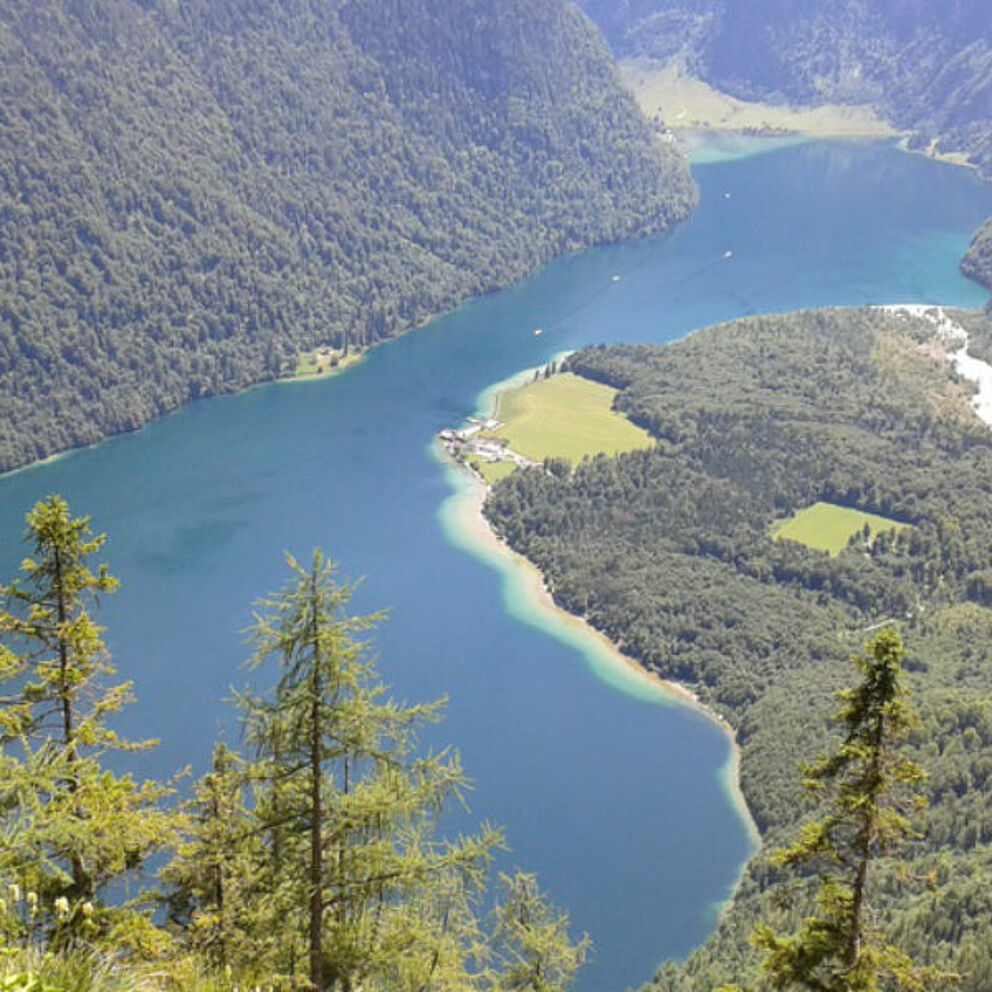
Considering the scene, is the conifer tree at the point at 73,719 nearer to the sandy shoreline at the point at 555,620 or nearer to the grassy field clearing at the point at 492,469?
the sandy shoreline at the point at 555,620

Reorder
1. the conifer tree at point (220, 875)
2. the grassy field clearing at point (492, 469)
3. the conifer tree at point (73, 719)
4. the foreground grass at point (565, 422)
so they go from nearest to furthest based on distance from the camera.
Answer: the conifer tree at point (73, 719) → the conifer tree at point (220, 875) → the grassy field clearing at point (492, 469) → the foreground grass at point (565, 422)

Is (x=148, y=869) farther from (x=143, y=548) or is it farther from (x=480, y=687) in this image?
(x=143, y=548)

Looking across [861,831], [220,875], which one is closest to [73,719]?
[220,875]

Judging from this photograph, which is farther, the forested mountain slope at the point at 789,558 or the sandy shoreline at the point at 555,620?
the sandy shoreline at the point at 555,620

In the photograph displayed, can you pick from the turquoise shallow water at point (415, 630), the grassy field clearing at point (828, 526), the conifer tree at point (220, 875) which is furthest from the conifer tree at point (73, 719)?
the grassy field clearing at point (828, 526)

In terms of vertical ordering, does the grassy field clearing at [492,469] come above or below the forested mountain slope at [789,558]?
below

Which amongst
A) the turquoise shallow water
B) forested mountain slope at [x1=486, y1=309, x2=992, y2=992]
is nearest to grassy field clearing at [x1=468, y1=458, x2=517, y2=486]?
forested mountain slope at [x1=486, y1=309, x2=992, y2=992]
